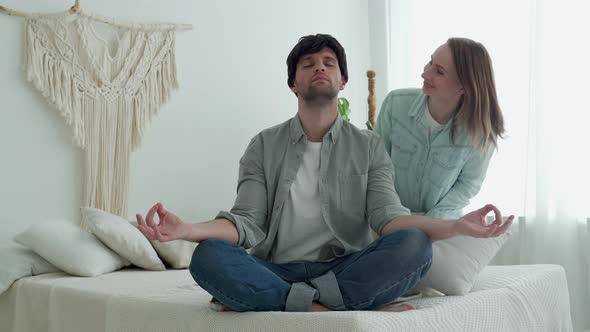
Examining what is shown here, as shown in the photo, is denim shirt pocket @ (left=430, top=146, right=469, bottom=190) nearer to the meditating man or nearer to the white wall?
the meditating man

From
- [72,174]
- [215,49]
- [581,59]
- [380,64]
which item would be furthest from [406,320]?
[380,64]

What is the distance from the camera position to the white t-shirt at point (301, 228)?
2.09m

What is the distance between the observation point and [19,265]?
2.62m

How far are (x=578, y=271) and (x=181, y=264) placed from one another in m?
2.22

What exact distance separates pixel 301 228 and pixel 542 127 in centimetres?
236

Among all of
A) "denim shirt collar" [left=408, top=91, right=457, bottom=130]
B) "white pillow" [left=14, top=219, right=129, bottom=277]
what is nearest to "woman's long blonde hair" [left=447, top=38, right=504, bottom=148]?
"denim shirt collar" [left=408, top=91, right=457, bottom=130]

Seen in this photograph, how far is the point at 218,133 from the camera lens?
3.79 meters

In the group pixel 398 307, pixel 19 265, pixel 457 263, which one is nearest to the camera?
pixel 398 307

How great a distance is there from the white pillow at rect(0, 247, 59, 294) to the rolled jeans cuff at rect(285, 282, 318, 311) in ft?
4.24

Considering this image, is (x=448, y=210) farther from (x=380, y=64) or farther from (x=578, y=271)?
(x=380, y=64)

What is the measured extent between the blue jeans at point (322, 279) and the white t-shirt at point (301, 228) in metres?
0.25

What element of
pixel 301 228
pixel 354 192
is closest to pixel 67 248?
pixel 301 228

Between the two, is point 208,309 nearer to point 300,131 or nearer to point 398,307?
point 398,307

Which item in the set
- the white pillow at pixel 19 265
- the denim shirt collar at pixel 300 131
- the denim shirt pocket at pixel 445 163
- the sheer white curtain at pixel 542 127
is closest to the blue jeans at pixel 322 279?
the denim shirt collar at pixel 300 131
